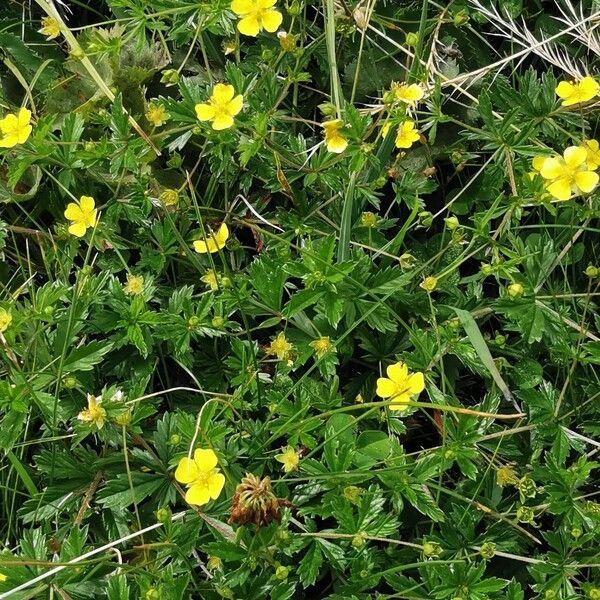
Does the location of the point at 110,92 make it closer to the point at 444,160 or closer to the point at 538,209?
the point at 444,160

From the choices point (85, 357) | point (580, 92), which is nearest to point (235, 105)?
point (85, 357)

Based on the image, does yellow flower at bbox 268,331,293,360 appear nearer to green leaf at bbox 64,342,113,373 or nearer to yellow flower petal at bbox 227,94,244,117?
green leaf at bbox 64,342,113,373

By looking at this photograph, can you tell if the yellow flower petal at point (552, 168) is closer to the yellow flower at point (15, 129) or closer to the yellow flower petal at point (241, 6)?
the yellow flower petal at point (241, 6)

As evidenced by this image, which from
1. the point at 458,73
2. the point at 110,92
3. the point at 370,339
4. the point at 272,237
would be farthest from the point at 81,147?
the point at 458,73

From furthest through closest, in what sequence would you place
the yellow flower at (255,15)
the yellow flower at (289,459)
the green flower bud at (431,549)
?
the yellow flower at (255,15), the yellow flower at (289,459), the green flower bud at (431,549)

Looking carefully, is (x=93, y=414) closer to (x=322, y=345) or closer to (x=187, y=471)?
(x=187, y=471)

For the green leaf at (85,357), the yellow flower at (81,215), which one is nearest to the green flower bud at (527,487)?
the green leaf at (85,357)

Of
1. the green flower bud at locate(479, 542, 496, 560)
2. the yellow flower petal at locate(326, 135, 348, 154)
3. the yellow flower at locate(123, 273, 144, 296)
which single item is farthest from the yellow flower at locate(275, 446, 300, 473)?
the yellow flower petal at locate(326, 135, 348, 154)
